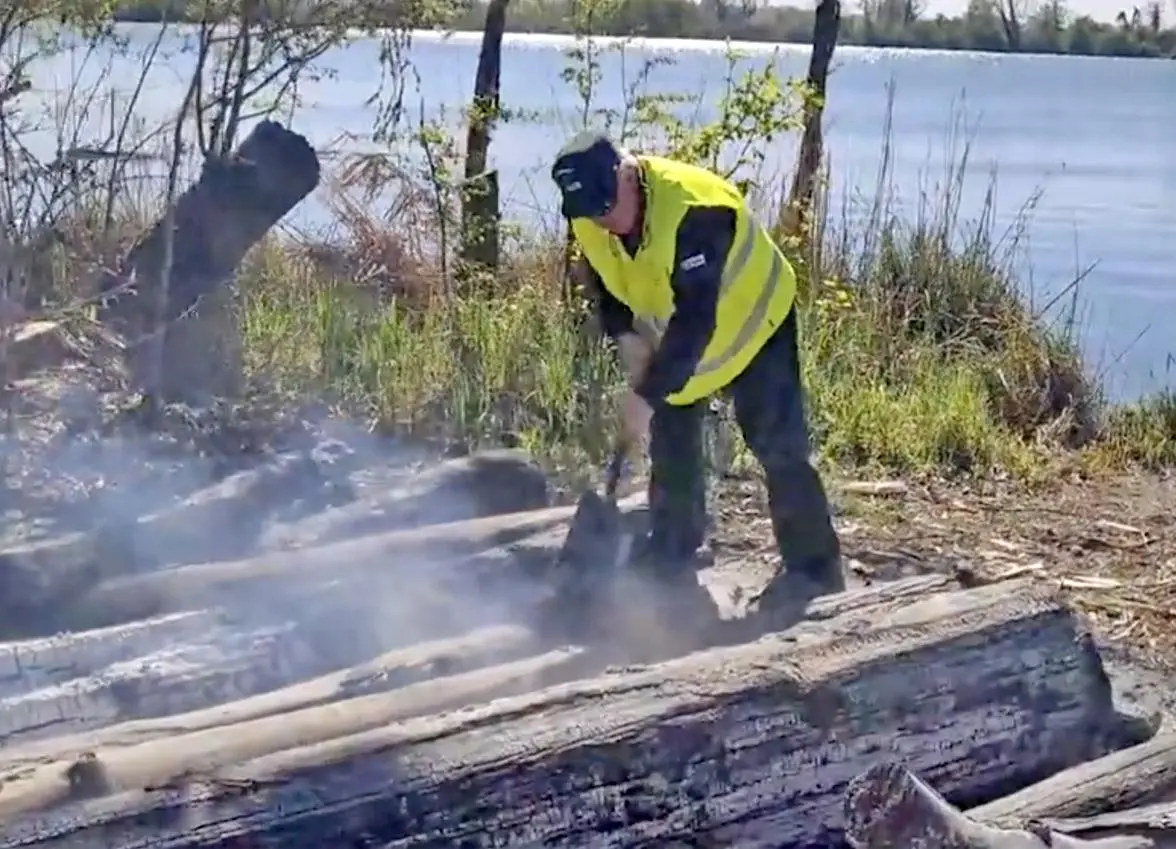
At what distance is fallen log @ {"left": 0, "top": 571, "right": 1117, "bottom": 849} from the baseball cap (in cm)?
123

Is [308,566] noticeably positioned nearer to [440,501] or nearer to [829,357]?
[440,501]

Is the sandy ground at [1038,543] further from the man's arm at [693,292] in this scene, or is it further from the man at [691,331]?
the man's arm at [693,292]

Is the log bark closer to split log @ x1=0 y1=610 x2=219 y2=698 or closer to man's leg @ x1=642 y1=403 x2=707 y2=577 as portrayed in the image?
man's leg @ x1=642 y1=403 x2=707 y2=577

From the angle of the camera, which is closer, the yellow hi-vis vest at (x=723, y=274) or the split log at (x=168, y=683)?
the split log at (x=168, y=683)

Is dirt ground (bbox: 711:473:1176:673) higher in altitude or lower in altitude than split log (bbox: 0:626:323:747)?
lower

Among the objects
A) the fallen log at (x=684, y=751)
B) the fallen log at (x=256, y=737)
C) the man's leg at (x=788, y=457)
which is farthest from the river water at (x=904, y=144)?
the fallen log at (x=684, y=751)

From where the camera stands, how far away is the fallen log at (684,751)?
2986mm

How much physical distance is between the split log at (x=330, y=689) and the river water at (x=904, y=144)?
339cm

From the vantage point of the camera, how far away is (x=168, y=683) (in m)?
3.90

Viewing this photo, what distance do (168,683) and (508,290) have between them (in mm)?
5031

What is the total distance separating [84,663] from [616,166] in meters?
1.81

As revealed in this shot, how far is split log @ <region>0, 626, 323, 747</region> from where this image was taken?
3705 mm

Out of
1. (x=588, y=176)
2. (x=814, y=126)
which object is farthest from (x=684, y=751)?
(x=814, y=126)

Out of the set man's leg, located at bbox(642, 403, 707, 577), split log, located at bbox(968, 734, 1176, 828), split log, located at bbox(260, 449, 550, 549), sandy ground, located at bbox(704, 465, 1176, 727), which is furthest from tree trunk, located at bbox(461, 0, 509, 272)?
split log, located at bbox(968, 734, 1176, 828)
